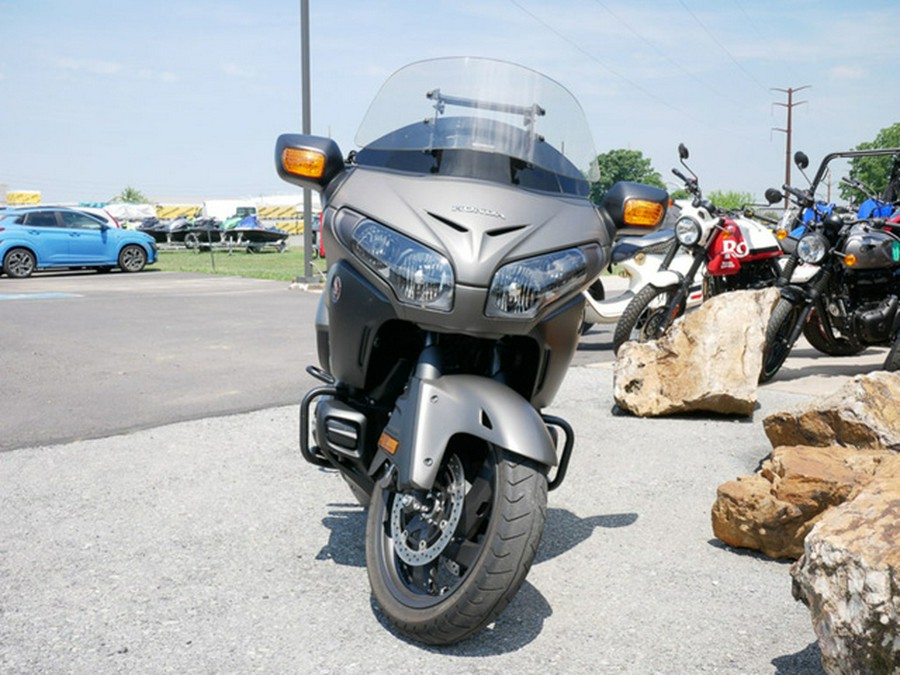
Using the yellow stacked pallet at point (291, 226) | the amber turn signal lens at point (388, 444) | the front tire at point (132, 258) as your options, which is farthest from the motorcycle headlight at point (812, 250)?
the yellow stacked pallet at point (291, 226)

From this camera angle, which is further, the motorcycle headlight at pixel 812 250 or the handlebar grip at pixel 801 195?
the handlebar grip at pixel 801 195

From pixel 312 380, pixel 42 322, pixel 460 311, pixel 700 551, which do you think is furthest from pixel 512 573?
pixel 42 322

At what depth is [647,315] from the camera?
821 cm

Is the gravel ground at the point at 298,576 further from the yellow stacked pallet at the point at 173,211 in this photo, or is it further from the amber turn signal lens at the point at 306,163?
the yellow stacked pallet at the point at 173,211

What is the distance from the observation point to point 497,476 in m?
2.70

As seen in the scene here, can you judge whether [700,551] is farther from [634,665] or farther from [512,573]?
[512,573]

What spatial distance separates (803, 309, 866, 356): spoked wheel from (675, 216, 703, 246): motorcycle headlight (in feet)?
4.04

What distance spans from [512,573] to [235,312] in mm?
9832

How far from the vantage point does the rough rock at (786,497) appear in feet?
11.6

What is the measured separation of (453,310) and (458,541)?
0.68 metres

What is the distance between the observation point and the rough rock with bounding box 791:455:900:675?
222 centimetres

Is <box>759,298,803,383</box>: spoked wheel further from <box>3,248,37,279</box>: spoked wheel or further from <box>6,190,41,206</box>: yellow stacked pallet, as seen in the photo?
<box>6,190,41,206</box>: yellow stacked pallet

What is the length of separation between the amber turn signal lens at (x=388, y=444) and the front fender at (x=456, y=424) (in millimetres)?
20

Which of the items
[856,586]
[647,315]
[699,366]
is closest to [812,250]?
[647,315]
